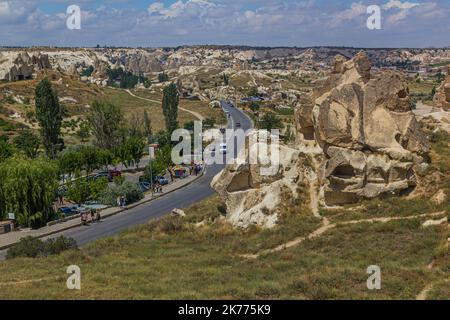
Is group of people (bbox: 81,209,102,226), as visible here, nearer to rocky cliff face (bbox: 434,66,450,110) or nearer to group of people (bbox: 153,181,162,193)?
group of people (bbox: 153,181,162,193)

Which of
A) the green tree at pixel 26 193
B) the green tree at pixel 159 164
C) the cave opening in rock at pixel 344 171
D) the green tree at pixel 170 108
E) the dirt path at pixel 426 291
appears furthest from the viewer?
the green tree at pixel 170 108

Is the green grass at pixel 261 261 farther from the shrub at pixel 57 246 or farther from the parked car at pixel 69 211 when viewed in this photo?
the parked car at pixel 69 211

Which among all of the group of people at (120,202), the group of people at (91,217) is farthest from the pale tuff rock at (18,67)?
the group of people at (91,217)

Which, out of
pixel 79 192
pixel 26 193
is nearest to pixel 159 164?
pixel 79 192

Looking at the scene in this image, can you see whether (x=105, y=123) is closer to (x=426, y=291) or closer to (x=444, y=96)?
(x=444, y=96)

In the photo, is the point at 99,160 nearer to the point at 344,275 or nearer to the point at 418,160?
the point at 418,160
